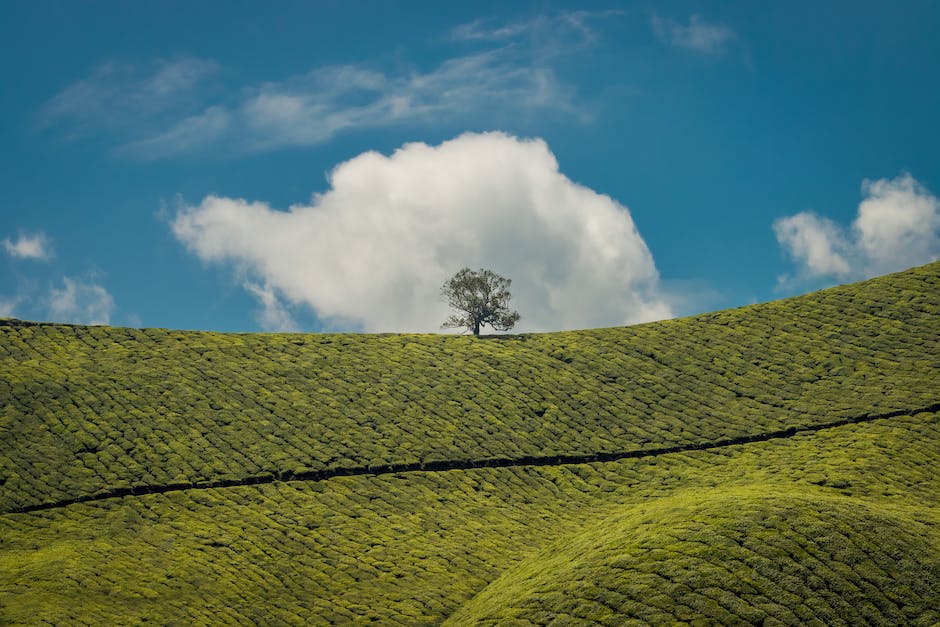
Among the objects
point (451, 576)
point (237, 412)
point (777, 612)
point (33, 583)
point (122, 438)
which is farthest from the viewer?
point (237, 412)

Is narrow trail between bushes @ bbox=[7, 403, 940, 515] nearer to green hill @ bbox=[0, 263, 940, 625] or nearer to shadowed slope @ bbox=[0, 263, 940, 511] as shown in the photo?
green hill @ bbox=[0, 263, 940, 625]

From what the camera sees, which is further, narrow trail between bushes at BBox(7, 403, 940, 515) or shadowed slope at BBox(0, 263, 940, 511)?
shadowed slope at BBox(0, 263, 940, 511)

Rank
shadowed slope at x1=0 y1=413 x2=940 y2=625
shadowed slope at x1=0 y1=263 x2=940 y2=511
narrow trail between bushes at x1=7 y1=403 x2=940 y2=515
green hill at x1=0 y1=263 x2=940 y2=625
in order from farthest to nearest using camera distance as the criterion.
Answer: shadowed slope at x1=0 y1=263 x2=940 y2=511
narrow trail between bushes at x1=7 y1=403 x2=940 y2=515
shadowed slope at x1=0 y1=413 x2=940 y2=625
green hill at x1=0 y1=263 x2=940 y2=625

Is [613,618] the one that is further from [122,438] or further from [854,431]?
[122,438]

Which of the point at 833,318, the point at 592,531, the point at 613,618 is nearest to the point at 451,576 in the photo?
the point at 592,531

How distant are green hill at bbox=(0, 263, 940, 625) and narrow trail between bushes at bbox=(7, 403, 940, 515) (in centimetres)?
21

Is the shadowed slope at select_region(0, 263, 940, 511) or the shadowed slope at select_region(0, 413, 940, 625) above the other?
the shadowed slope at select_region(0, 263, 940, 511)

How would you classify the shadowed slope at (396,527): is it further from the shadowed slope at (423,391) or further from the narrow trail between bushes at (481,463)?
the shadowed slope at (423,391)

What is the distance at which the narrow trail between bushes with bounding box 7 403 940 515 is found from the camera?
228 ft

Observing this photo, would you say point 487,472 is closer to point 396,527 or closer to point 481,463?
point 481,463

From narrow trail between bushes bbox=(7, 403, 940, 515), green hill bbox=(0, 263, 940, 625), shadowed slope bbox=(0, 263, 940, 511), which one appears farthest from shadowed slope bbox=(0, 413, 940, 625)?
shadowed slope bbox=(0, 263, 940, 511)

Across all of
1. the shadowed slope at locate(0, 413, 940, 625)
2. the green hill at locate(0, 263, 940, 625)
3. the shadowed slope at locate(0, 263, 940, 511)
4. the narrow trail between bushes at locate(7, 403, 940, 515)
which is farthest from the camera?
the shadowed slope at locate(0, 263, 940, 511)

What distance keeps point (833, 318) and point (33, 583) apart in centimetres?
7700

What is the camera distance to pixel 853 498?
63062mm
